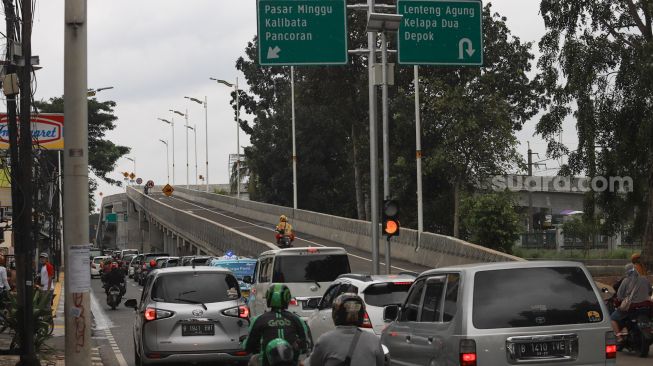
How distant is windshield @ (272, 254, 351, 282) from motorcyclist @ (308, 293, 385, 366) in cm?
1308

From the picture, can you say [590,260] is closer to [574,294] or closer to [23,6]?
[23,6]

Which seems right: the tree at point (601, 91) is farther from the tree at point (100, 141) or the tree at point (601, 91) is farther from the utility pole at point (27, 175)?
the tree at point (100, 141)

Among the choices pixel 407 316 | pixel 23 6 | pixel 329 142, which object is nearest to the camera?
pixel 407 316

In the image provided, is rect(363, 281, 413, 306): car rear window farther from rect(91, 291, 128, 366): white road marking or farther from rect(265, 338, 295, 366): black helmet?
rect(265, 338, 295, 366): black helmet

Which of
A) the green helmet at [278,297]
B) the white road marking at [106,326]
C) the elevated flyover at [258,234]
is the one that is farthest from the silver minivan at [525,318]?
the elevated flyover at [258,234]

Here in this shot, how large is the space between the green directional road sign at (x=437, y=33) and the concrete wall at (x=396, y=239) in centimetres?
1011

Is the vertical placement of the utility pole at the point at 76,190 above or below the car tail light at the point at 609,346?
above

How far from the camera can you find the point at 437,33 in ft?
82.0

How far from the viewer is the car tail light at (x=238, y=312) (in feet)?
53.4

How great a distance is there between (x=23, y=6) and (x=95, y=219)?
582 ft

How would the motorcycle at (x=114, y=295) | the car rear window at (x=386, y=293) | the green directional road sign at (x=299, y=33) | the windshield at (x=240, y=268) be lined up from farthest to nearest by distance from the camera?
the motorcycle at (x=114, y=295)
the windshield at (x=240, y=268)
the green directional road sign at (x=299, y=33)
the car rear window at (x=386, y=293)

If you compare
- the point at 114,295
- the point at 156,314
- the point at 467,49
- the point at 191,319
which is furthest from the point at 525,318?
the point at 114,295

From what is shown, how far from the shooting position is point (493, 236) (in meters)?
46.0

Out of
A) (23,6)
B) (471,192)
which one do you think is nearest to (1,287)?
(23,6)
